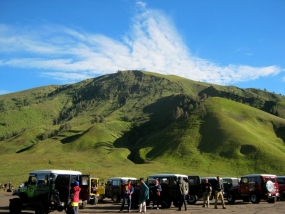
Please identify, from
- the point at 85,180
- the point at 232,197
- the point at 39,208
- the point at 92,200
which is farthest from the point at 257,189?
the point at 39,208

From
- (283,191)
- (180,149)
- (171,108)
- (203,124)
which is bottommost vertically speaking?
(283,191)

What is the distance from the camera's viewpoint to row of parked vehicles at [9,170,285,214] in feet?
56.6

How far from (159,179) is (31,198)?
9.55 metres

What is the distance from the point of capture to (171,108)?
182 metres

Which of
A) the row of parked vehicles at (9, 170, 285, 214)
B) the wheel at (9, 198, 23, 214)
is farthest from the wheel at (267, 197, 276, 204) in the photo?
the wheel at (9, 198, 23, 214)

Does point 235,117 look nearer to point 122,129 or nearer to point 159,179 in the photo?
point 122,129

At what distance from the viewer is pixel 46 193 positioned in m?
17.2

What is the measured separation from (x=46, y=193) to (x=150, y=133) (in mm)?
136679

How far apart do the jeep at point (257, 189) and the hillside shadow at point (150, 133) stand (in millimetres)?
74227

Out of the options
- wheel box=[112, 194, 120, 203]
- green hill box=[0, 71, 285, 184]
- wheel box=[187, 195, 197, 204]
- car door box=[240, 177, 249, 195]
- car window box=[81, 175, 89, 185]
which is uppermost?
green hill box=[0, 71, 285, 184]

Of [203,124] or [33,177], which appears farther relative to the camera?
[203,124]

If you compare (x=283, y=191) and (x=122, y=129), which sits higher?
(x=122, y=129)

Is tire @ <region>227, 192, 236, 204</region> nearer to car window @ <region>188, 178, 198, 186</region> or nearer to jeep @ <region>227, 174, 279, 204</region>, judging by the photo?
jeep @ <region>227, 174, 279, 204</region>

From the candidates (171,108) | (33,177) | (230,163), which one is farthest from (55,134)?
(33,177)
